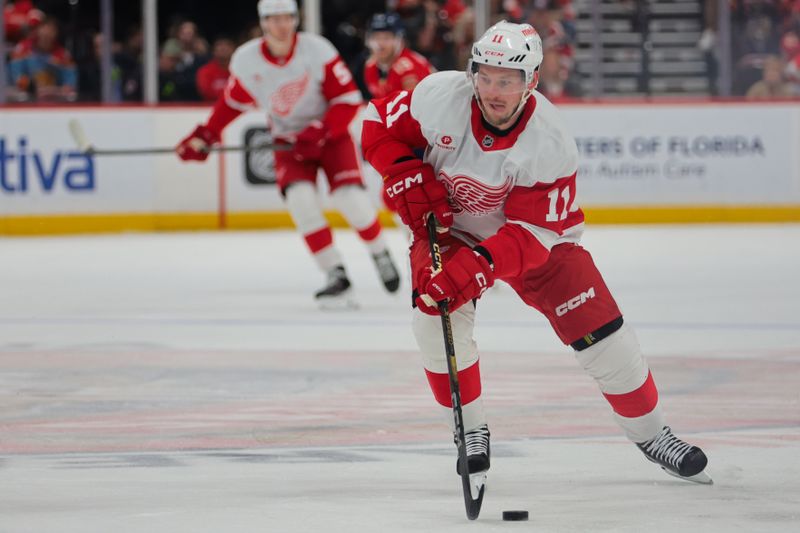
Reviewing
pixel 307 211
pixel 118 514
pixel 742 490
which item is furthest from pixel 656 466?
pixel 307 211

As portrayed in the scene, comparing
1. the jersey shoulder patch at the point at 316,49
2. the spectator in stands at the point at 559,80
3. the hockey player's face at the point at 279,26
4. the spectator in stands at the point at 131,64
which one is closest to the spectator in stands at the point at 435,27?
the spectator in stands at the point at 559,80

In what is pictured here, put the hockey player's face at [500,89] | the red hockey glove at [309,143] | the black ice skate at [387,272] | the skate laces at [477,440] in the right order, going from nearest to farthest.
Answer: the hockey player's face at [500,89] < the skate laces at [477,440] < the red hockey glove at [309,143] < the black ice skate at [387,272]

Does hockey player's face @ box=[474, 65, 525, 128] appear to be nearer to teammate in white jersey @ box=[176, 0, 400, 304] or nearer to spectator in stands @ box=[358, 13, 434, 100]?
teammate in white jersey @ box=[176, 0, 400, 304]

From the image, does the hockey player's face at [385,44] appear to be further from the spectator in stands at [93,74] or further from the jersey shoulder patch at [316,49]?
the spectator in stands at [93,74]

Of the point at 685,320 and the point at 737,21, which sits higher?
the point at 737,21

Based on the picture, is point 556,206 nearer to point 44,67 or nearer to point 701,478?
point 701,478

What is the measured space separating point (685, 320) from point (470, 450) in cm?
330

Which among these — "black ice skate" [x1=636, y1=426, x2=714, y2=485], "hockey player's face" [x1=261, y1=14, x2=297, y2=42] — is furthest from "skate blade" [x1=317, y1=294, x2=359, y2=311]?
"black ice skate" [x1=636, y1=426, x2=714, y2=485]

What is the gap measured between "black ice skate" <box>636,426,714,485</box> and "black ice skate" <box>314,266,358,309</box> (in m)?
3.64

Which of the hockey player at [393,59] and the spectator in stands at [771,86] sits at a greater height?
the hockey player at [393,59]

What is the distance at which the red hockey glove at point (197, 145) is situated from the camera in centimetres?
742

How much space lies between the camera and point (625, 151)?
11.4 metres

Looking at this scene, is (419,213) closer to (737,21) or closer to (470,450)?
(470,450)

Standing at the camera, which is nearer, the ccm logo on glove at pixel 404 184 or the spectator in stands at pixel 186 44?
the ccm logo on glove at pixel 404 184
